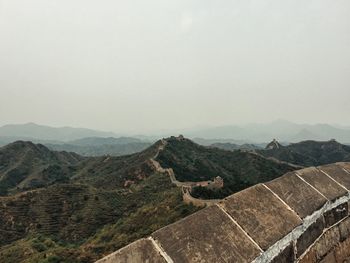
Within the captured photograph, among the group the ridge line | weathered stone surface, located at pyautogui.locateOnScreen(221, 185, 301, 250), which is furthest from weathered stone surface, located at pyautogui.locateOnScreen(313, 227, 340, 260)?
the ridge line

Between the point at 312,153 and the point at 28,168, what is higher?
the point at 28,168

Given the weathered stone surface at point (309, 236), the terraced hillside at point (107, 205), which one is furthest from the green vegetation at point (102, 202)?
the weathered stone surface at point (309, 236)

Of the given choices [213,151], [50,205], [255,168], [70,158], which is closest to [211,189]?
[50,205]

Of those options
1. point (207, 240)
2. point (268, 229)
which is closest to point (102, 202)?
point (268, 229)

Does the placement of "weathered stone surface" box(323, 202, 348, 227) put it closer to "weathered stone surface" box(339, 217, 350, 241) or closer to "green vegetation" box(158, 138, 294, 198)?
"weathered stone surface" box(339, 217, 350, 241)

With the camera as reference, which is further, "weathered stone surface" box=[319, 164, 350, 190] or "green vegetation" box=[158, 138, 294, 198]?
"green vegetation" box=[158, 138, 294, 198]

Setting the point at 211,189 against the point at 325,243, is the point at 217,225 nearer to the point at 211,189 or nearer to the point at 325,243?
the point at 325,243

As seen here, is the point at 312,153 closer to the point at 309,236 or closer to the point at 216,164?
the point at 216,164
